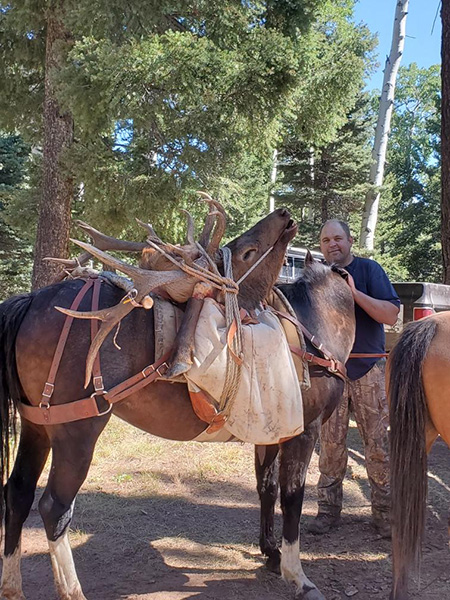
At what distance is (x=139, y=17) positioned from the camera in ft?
20.4

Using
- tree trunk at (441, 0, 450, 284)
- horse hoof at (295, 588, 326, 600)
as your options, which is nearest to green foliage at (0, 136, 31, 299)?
tree trunk at (441, 0, 450, 284)

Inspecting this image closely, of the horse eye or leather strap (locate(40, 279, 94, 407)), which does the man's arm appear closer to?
the horse eye

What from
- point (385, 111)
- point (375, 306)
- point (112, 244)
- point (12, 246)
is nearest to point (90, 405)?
point (112, 244)

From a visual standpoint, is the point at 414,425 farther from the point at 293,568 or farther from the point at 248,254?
the point at 248,254

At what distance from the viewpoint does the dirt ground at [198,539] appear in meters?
2.98

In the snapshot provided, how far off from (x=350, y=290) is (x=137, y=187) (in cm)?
427

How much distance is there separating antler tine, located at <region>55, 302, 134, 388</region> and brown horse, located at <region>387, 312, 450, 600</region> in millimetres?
1517

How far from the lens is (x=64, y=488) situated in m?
Answer: 2.39

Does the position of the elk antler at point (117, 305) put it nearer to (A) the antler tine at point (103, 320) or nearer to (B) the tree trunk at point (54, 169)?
(A) the antler tine at point (103, 320)

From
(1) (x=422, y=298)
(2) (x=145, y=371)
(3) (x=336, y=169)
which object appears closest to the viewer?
(2) (x=145, y=371)

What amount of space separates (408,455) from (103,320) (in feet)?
5.71

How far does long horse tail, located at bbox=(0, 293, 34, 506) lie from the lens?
2.53m

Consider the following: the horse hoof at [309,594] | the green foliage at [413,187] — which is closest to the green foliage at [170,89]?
the horse hoof at [309,594]

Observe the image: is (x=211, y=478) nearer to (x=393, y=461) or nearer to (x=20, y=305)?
(x=393, y=461)
